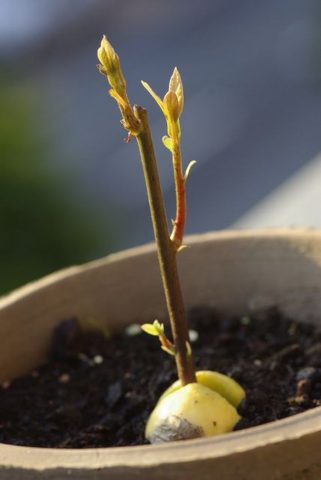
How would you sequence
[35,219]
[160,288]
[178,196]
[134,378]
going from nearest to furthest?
[178,196] < [134,378] < [160,288] < [35,219]

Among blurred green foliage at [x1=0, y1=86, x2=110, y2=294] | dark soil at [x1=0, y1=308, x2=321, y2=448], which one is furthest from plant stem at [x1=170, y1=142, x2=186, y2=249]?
blurred green foliage at [x1=0, y1=86, x2=110, y2=294]

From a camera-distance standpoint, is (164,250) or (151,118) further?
(151,118)

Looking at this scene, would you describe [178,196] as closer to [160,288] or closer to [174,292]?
[174,292]

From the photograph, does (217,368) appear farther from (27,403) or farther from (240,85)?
(240,85)

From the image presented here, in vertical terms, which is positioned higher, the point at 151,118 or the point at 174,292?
the point at 174,292

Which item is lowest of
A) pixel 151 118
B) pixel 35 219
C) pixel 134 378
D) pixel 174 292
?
pixel 151 118

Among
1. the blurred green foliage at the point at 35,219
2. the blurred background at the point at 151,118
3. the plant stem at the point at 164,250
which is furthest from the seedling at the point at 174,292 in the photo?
the blurred green foliage at the point at 35,219

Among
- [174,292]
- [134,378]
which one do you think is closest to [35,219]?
[134,378]
